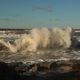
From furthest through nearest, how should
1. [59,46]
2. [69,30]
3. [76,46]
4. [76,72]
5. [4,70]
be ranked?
[69,30] < [59,46] < [76,46] < [76,72] < [4,70]

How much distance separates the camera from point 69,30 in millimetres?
88312

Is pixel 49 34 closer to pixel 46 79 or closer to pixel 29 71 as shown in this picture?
pixel 29 71

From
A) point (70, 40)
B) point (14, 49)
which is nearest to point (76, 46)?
point (70, 40)

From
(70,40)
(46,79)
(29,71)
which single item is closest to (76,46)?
(70,40)

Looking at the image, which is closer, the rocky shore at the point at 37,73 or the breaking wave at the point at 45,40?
the rocky shore at the point at 37,73

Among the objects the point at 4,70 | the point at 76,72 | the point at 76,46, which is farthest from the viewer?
the point at 76,46

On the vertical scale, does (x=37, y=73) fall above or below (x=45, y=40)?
below

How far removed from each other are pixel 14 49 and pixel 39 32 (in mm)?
12579

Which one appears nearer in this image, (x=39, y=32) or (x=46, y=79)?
(x=46, y=79)

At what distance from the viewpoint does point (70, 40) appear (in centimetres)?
8375

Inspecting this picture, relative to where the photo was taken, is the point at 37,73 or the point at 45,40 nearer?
the point at 37,73

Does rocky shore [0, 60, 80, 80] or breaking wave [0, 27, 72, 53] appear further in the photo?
breaking wave [0, 27, 72, 53]

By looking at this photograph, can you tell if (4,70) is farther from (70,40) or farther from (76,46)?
(70,40)

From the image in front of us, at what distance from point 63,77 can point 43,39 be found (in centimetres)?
5302
